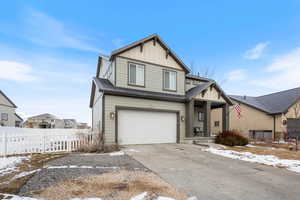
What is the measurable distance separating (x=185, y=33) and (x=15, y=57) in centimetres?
1601

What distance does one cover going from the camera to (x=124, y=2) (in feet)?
38.4

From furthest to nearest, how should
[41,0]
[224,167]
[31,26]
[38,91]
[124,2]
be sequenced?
[38,91] → [124,2] → [31,26] → [41,0] → [224,167]

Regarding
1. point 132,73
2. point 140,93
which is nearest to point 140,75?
point 132,73

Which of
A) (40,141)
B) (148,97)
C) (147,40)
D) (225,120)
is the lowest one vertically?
(40,141)

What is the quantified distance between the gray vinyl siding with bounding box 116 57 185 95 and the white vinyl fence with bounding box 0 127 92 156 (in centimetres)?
395

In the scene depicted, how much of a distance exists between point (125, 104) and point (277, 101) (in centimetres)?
1940

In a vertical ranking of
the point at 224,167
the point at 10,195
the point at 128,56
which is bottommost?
the point at 224,167

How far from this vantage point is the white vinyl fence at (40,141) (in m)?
7.46

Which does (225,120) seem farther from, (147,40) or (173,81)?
(147,40)

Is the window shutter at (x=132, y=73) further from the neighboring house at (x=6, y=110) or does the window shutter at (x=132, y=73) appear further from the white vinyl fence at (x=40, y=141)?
the neighboring house at (x=6, y=110)

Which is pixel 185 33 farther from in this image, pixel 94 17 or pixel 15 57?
pixel 15 57

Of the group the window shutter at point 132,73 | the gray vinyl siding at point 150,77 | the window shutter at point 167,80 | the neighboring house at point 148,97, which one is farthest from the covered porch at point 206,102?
the window shutter at point 132,73

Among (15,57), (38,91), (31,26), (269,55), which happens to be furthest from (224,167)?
(38,91)

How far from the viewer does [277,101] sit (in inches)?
742
